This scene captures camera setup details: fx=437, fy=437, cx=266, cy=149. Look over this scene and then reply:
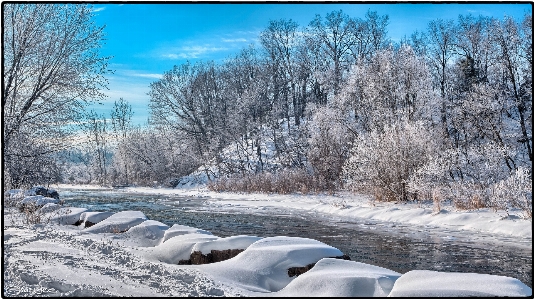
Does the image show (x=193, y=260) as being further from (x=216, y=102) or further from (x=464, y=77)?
(x=216, y=102)

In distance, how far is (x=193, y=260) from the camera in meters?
7.10

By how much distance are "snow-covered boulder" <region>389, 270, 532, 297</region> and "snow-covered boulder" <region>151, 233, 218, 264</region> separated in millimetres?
3729

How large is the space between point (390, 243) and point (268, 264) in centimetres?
496

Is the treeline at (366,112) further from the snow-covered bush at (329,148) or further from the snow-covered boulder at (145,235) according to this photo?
the snow-covered boulder at (145,235)

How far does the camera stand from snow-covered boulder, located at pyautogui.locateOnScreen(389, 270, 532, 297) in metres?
4.39

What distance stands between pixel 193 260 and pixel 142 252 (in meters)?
1.37

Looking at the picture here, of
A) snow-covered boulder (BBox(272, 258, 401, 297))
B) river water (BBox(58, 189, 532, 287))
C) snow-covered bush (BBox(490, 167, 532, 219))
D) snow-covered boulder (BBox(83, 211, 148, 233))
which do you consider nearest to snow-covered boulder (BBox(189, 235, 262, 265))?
snow-covered boulder (BBox(272, 258, 401, 297))

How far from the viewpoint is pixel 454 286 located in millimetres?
4656

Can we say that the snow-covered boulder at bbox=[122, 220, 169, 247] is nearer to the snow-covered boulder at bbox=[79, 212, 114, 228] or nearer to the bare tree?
the snow-covered boulder at bbox=[79, 212, 114, 228]

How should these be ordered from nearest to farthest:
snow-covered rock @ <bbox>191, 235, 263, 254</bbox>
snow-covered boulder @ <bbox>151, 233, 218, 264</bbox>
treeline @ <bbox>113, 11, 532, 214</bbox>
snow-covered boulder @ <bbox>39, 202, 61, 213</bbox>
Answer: snow-covered rock @ <bbox>191, 235, 263, 254</bbox> < snow-covered boulder @ <bbox>151, 233, 218, 264</bbox> < snow-covered boulder @ <bbox>39, 202, 61, 213</bbox> < treeline @ <bbox>113, 11, 532, 214</bbox>

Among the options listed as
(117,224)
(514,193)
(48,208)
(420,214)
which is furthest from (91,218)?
(514,193)

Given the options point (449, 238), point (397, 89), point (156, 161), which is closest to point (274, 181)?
point (397, 89)

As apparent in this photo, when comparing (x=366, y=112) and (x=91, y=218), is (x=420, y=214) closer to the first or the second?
(x=91, y=218)

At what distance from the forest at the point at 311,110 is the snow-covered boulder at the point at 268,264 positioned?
139 inches
